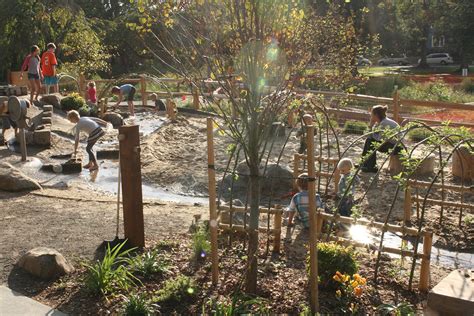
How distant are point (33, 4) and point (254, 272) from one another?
2895 cm

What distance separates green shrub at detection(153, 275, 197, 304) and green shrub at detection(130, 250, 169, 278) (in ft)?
1.38

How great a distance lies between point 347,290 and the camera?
16.8 feet

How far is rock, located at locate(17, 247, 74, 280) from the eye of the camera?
18.9 feet

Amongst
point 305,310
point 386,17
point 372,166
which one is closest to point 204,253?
point 305,310

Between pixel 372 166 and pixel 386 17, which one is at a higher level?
pixel 386 17

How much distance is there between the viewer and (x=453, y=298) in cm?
466

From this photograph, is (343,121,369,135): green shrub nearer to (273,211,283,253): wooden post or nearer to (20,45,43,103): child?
(20,45,43,103): child

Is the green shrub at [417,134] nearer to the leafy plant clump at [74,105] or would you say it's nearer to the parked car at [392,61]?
the leafy plant clump at [74,105]

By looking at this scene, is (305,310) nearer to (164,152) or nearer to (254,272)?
(254,272)

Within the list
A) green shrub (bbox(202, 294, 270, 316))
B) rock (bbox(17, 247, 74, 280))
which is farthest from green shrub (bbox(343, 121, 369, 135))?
green shrub (bbox(202, 294, 270, 316))

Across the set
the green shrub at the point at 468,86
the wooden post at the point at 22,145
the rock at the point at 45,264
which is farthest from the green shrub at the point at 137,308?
the green shrub at the point at 468,86

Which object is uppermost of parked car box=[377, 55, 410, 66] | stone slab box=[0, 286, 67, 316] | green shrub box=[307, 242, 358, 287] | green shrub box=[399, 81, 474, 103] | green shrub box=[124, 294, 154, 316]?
parked car box=[377, 55, 410, 66]

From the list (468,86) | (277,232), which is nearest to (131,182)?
(277,232)

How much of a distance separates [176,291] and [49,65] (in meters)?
13.9
